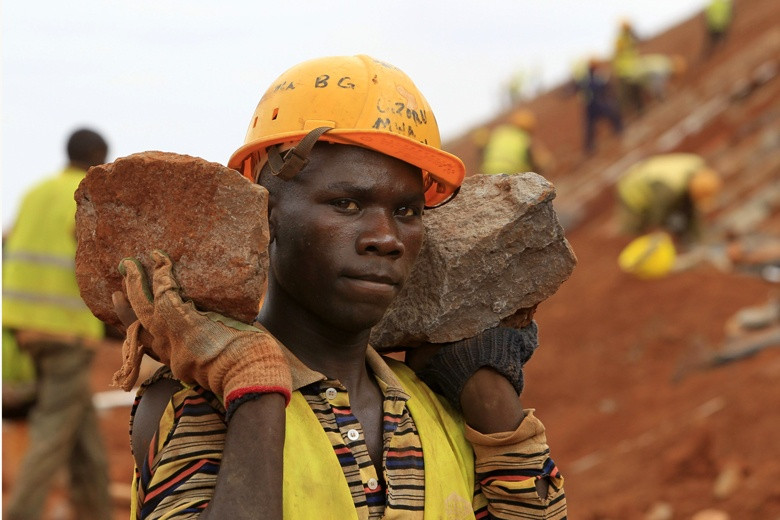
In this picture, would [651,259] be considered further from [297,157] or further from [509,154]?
[297,157]

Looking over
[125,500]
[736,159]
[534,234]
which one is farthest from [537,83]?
[534,234]

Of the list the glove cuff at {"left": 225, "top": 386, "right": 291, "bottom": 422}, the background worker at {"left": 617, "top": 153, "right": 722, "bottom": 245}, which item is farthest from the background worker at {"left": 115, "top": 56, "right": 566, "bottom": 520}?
the background worker at {"left": 617, "top": 153, "right": 722, "bottom": 245}

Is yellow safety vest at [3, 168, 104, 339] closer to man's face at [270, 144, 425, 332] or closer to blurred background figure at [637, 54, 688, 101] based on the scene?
man's face at [270, 144, 425, 332]

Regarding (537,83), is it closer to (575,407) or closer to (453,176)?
(575,407)

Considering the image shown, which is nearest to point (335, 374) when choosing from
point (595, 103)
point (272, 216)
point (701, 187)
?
point (272, 216)

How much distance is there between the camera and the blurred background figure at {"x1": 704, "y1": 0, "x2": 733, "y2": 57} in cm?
2648

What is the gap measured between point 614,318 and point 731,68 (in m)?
13.3

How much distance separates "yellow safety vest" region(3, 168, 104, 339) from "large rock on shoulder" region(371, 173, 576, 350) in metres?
4.00

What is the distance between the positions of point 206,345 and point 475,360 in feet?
2.21

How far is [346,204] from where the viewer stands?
2.07m

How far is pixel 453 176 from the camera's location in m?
2.28

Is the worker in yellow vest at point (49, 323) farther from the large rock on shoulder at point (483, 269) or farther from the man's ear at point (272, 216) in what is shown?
the man's ear at point (272, 216)

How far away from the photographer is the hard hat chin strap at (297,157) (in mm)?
2025

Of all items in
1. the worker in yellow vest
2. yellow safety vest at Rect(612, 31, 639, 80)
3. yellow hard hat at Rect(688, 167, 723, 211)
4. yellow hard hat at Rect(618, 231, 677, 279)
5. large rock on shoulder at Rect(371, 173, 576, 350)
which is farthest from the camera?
yellow safety vest at Rect(612, 31, 639, 80)
